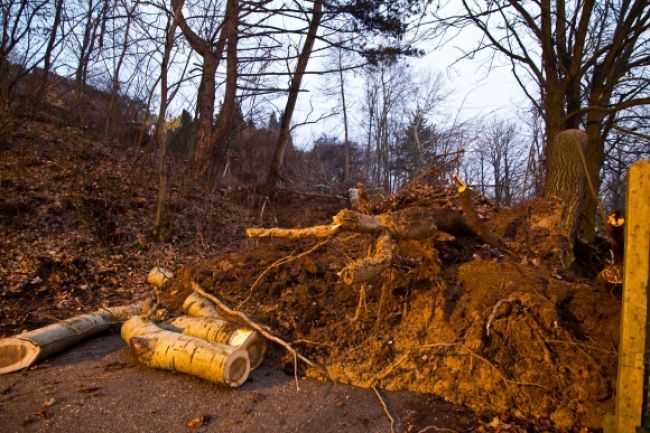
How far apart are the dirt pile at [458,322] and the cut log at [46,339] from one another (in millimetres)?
746

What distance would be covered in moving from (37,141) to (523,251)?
10143 mm

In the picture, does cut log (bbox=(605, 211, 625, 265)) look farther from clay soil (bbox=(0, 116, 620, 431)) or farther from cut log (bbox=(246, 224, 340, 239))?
cut log (bbox=(246, 224, 340, 239))

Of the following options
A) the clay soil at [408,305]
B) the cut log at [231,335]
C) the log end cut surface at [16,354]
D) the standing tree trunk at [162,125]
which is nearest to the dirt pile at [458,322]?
the clay soil at [408,305]

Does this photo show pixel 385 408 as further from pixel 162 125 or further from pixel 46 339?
pixel 162 125

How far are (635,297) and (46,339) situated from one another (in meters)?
4.34

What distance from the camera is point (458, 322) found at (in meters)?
3.33

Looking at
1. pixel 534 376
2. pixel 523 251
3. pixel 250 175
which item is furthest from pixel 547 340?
pixel 250 175

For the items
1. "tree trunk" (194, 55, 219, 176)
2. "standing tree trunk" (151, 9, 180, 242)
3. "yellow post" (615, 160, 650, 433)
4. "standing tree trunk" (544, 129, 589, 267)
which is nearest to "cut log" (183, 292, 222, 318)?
"yellow post" (615, 160, 650, 433)

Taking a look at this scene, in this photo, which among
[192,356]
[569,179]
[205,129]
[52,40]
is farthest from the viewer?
[205,129]

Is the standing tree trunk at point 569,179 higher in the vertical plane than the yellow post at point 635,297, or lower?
higher

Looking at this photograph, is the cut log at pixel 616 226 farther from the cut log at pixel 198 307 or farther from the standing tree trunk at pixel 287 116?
the standing tree trunk at pixel 287 116

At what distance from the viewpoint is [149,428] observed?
2.51 m

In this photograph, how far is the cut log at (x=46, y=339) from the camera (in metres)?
3.22

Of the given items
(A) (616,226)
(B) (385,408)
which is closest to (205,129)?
(B) (385,408)
